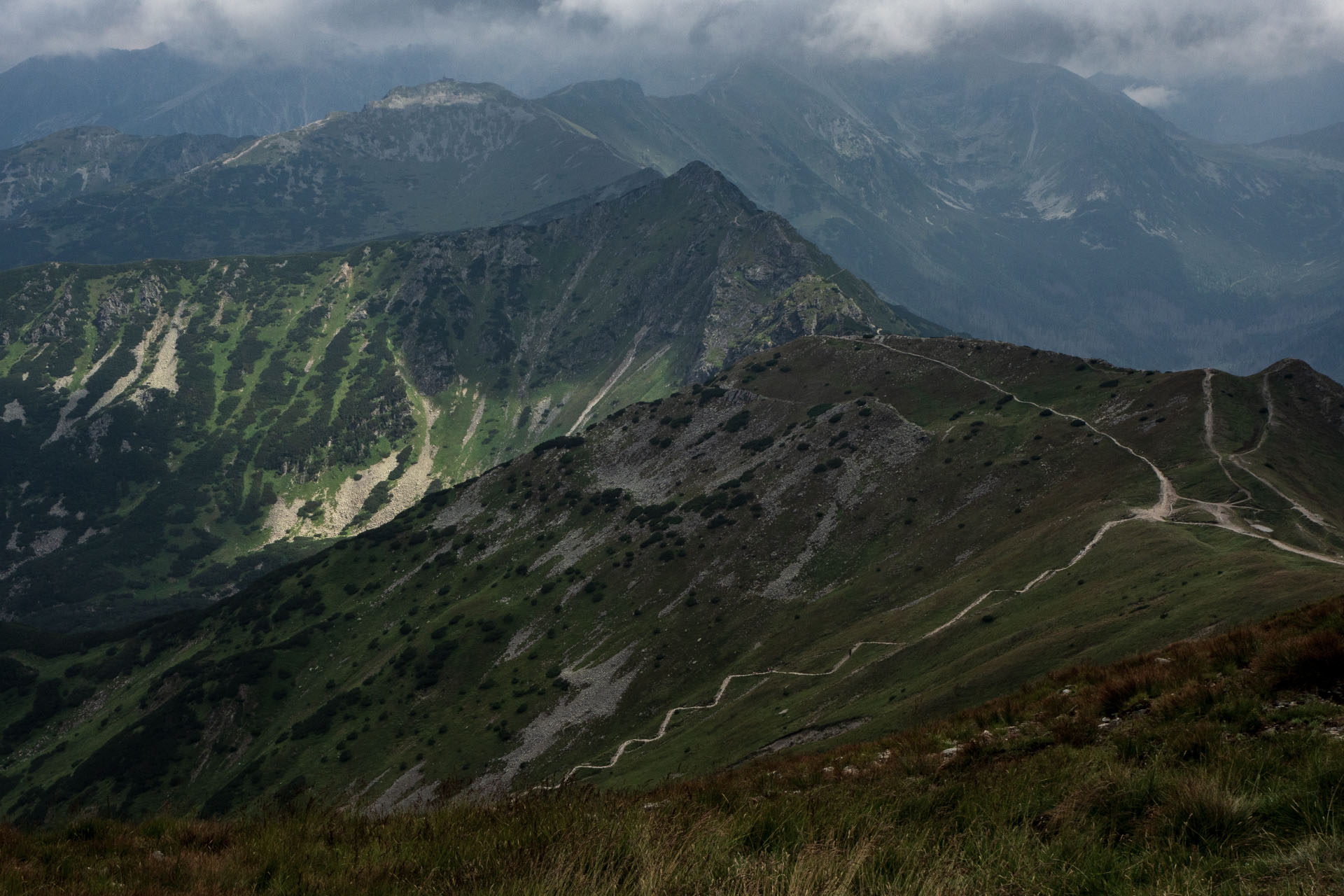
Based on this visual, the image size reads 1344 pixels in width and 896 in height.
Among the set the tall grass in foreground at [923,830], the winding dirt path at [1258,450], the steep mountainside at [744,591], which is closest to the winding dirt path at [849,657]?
the steep mountainside at [744,591]

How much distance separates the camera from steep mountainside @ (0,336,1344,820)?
75.7 metres

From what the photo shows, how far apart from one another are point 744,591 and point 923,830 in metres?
114

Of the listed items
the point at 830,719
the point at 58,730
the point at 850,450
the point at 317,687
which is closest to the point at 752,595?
the point at 850,450

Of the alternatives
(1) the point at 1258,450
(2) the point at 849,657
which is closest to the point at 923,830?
(2) the point at 849,657

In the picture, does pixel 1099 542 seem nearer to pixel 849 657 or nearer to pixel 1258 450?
pixel 849 657

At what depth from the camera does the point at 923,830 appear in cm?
1088

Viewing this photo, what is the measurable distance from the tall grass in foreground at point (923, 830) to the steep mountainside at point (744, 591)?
153 feet

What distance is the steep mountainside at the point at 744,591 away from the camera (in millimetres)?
75688

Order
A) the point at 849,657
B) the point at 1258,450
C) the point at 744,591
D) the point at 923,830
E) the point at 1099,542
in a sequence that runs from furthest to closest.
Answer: the point at 744,591, the point at 1258,450, the point at 849,657, the point at 1099,542, the point at 923,830

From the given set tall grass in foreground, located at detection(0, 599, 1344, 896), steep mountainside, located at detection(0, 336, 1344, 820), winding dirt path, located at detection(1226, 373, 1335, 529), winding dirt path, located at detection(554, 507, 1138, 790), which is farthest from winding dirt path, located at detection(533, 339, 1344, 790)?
tall grass in foreground, located at detection(0, 599, 1344, 896)

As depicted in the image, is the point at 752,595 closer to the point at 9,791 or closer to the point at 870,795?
the point at 870,795

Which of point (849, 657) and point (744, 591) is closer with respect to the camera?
point (849, 657)

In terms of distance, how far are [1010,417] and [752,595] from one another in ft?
191

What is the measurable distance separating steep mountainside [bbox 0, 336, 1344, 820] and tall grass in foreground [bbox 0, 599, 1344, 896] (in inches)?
1833
